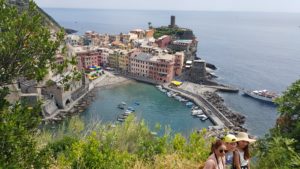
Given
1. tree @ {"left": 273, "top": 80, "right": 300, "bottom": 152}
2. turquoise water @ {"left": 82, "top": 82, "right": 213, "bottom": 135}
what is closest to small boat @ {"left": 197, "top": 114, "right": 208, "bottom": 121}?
turquoise water @ {"left": 82, "top": 82, "right": 213, "bottom": 135}

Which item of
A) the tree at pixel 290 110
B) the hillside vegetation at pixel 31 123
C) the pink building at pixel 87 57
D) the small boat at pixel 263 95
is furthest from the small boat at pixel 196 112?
the hillside vegetation at pixel 31 123

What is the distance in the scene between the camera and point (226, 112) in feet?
81.6

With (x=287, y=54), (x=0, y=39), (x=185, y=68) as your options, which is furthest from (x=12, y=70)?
(x=287, y=54)

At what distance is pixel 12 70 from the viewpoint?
12.2 feet

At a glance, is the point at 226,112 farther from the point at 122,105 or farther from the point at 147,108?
the point at 122,105

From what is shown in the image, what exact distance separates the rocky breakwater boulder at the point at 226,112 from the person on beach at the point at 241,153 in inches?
749

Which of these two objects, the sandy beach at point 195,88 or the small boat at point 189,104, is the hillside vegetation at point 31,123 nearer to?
the small boat at point 189,104

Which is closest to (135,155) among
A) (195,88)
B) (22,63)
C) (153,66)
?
(22,63)

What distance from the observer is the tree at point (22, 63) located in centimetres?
336

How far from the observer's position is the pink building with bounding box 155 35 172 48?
45906 millimetres

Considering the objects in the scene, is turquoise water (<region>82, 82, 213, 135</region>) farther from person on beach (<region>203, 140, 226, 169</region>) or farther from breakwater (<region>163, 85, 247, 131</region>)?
person on beach (<region>203, 140, 226, 169</region>)

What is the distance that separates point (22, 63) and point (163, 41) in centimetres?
4377

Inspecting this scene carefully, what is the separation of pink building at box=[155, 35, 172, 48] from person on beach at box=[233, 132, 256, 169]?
42705mm

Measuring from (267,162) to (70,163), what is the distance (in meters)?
4.11
